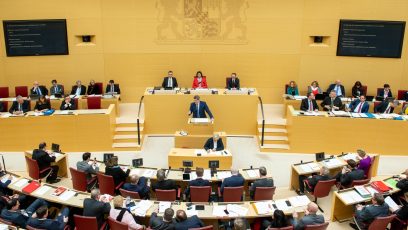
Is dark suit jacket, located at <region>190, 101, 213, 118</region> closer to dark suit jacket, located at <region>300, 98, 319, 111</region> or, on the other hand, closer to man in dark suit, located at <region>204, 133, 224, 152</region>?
man in dark suit, located at <region>204, 133, 224, 152</region>

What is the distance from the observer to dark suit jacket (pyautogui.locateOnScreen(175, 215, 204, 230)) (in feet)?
23.7

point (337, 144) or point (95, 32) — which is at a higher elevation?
point (95, 32)

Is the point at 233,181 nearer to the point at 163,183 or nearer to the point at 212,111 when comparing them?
the point at 163,183

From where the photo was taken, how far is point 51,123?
41.6 ft

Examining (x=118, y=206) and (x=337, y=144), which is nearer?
(x=118, y=206)

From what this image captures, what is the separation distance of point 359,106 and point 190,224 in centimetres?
845

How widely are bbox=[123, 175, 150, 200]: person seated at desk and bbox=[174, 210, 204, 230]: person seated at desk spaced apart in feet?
5.78

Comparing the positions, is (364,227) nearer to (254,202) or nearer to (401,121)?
(254,202)

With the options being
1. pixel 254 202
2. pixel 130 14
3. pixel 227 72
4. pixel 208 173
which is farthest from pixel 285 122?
pixel 130 14

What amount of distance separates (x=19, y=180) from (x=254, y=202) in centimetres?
535

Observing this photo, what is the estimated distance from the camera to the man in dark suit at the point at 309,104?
43.5 feet

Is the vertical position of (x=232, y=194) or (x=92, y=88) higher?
(x=92, y=88)

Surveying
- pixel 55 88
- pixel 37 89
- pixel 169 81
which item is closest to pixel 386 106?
pixel 169 81

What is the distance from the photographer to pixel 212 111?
13.8m
